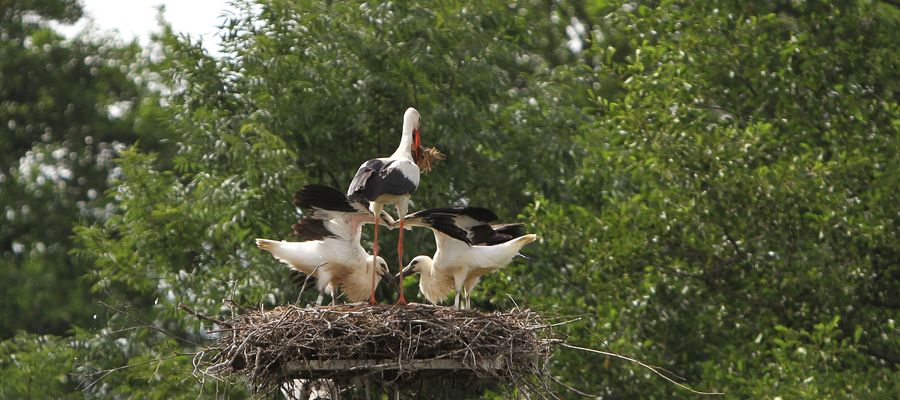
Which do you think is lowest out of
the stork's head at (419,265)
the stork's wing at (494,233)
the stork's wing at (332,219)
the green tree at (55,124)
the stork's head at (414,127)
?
the green tree at (55,124)

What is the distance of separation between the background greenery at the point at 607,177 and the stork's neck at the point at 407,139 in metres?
3.55

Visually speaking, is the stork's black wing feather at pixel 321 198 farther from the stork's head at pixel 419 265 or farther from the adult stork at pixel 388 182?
the stork's head at pixel 419 265

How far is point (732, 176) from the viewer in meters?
16.6

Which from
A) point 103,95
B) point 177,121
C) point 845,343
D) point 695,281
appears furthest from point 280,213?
point 103,95

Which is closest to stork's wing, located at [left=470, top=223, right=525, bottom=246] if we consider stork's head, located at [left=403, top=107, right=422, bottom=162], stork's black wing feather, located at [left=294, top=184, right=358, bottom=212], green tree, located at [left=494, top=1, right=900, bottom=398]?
stork's head, located at [left=403, top=107, right=422, bottom=162]

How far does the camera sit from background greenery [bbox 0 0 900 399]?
16.1 meters

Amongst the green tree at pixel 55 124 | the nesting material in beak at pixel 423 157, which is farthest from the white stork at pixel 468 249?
the green tree at pixel 55 124

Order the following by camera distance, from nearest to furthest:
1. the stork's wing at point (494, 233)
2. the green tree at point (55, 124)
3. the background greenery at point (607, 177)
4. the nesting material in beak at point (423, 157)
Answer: the stork's wing at point (494, 233) → the nesting material in beak at point (423, 157) → the background greenery at point (607, 177) → the green tree at point (55, 124)

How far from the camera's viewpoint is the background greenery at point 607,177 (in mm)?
16078

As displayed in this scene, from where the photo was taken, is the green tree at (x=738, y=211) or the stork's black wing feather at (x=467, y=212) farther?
the green tree at (x=738, y=211)

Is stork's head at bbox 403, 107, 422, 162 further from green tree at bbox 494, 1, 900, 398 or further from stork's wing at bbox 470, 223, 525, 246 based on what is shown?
green tree at bbox 494, 1, 900, 398

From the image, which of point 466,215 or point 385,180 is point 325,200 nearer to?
point 385,180

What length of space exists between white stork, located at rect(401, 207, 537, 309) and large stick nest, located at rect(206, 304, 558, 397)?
1.01 meters

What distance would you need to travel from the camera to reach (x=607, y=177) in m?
18.0
